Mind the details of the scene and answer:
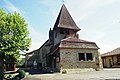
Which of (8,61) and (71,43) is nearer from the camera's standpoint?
(8,61)

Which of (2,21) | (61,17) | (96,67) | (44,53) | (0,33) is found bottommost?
(96,67)

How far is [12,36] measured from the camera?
2086 cm

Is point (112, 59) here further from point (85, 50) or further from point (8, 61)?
point (8, 61)

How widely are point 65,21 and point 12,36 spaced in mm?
12163

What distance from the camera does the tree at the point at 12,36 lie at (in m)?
20.0

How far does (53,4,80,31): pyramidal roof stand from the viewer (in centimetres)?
2883

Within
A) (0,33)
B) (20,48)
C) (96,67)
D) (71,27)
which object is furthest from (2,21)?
(96,67)

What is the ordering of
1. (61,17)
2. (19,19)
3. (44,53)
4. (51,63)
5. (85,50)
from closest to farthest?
(19,19), (85,50), (51,63), (61,17), (44,53)

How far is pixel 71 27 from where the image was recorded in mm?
29250

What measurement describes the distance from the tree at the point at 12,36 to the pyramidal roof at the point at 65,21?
8.12m

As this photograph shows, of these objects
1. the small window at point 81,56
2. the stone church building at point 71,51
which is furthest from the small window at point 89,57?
the small window at point 81,56

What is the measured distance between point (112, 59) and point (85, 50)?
14859 millimetres

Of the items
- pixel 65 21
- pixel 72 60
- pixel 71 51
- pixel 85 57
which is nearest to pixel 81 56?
pixel 85 57

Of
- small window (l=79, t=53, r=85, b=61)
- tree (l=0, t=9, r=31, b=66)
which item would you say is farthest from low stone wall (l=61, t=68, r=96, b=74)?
tree (l=0, t=9, r=31, b=66)
